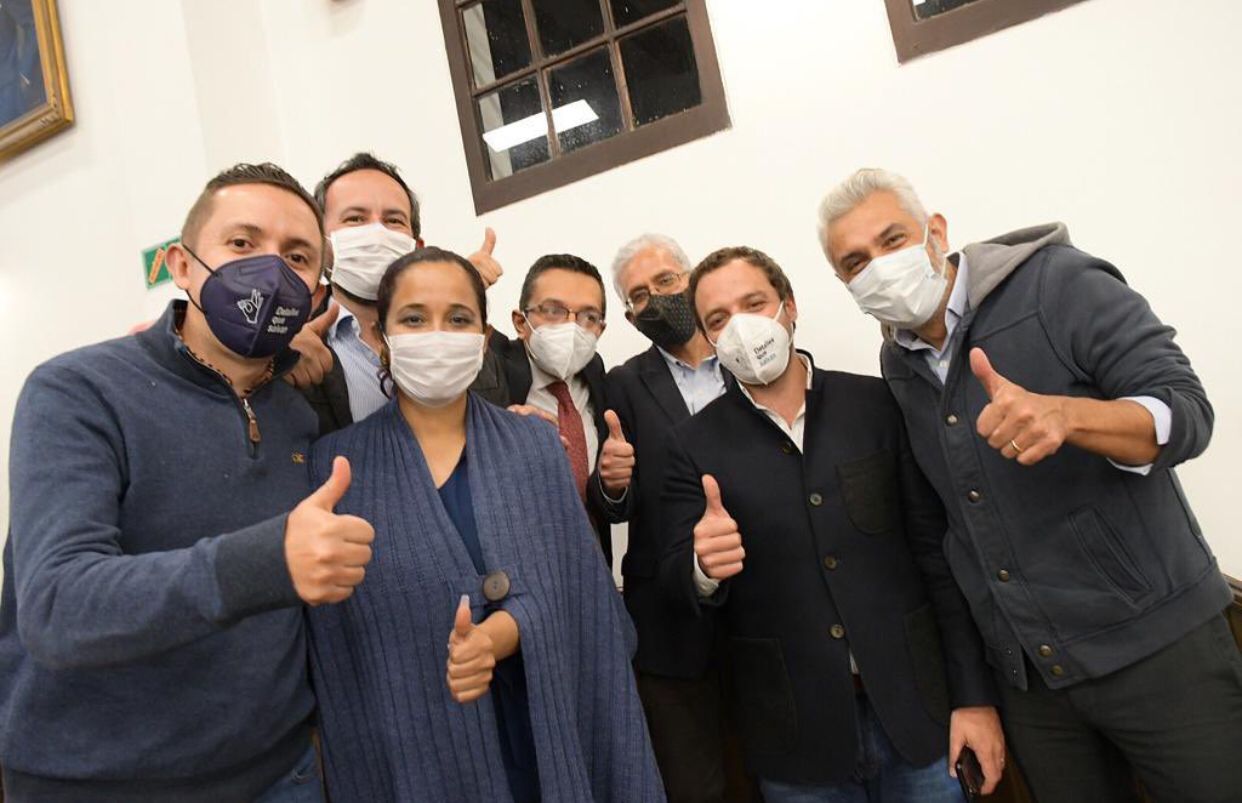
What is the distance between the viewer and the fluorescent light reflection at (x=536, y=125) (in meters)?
2.63

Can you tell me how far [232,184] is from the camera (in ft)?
3.75

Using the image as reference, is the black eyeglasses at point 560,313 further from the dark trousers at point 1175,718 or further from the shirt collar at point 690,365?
the dark trousers at point 1175,718

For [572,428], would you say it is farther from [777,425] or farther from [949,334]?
[949,334]

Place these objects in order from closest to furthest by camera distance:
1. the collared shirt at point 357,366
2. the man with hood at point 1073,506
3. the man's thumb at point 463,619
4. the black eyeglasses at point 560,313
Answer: the man's thumb at point 463,619 → the man with hood at point 1073,506 → the collared shirt at point 357,366 → the black eyeglasses at point 560,313

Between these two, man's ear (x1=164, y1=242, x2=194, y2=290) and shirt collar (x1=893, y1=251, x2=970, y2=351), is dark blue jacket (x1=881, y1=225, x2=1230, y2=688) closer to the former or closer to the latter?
shirt collar (x1=893, y1=251, x2=970, y2=351)

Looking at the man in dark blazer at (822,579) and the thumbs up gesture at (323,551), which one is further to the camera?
the man in dark blazer at (822,579)

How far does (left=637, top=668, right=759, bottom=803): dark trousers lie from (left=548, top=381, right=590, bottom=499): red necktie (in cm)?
51

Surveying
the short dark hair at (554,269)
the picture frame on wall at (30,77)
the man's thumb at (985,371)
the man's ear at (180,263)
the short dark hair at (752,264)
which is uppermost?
the picture frame on wall at (30,77)

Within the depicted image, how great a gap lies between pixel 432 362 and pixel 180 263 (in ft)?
1.42

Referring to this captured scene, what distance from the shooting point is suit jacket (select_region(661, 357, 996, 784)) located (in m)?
1.27

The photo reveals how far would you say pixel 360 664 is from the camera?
1117 mm

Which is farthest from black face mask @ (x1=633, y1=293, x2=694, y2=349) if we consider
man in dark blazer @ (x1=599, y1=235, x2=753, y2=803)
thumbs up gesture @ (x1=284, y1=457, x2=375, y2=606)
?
thumbs up gesture @ (x1=284, y1=457, x2=375, y2=606)

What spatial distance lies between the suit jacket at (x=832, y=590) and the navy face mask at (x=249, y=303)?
0.86 m

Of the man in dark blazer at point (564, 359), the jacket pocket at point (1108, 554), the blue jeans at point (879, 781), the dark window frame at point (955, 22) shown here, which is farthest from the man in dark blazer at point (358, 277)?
the dark window frame at point (955, 22)
